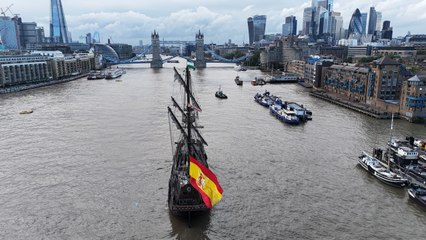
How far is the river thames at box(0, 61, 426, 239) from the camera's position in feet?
58.4

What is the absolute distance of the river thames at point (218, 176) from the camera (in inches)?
701

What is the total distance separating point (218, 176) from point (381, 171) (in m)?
11.1

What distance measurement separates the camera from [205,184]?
46.6 feet

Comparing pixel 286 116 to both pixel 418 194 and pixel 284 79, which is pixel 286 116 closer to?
pixel 418 194

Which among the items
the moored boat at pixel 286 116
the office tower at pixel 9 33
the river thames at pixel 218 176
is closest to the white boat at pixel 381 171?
the river thames at pixel 218 176

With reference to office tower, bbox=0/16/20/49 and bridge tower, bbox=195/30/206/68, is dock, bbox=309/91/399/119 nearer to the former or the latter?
bridge tower, bbox=195/30/206/68

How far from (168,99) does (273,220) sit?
41.0m

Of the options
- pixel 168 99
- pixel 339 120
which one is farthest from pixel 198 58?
pixel 339 120

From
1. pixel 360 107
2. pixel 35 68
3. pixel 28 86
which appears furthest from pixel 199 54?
pixel 360 107

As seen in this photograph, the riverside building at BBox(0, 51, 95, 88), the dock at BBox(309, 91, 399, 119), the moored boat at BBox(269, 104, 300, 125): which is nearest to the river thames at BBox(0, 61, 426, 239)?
the moored boat at BBox(269, 104, 300, 125)

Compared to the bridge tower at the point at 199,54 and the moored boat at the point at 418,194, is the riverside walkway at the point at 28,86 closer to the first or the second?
the bridge tower at the point at 199,54

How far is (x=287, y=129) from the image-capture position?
37344mm

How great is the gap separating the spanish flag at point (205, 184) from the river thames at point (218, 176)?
3.85 m

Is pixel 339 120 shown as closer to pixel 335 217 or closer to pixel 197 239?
pixel 335 217
